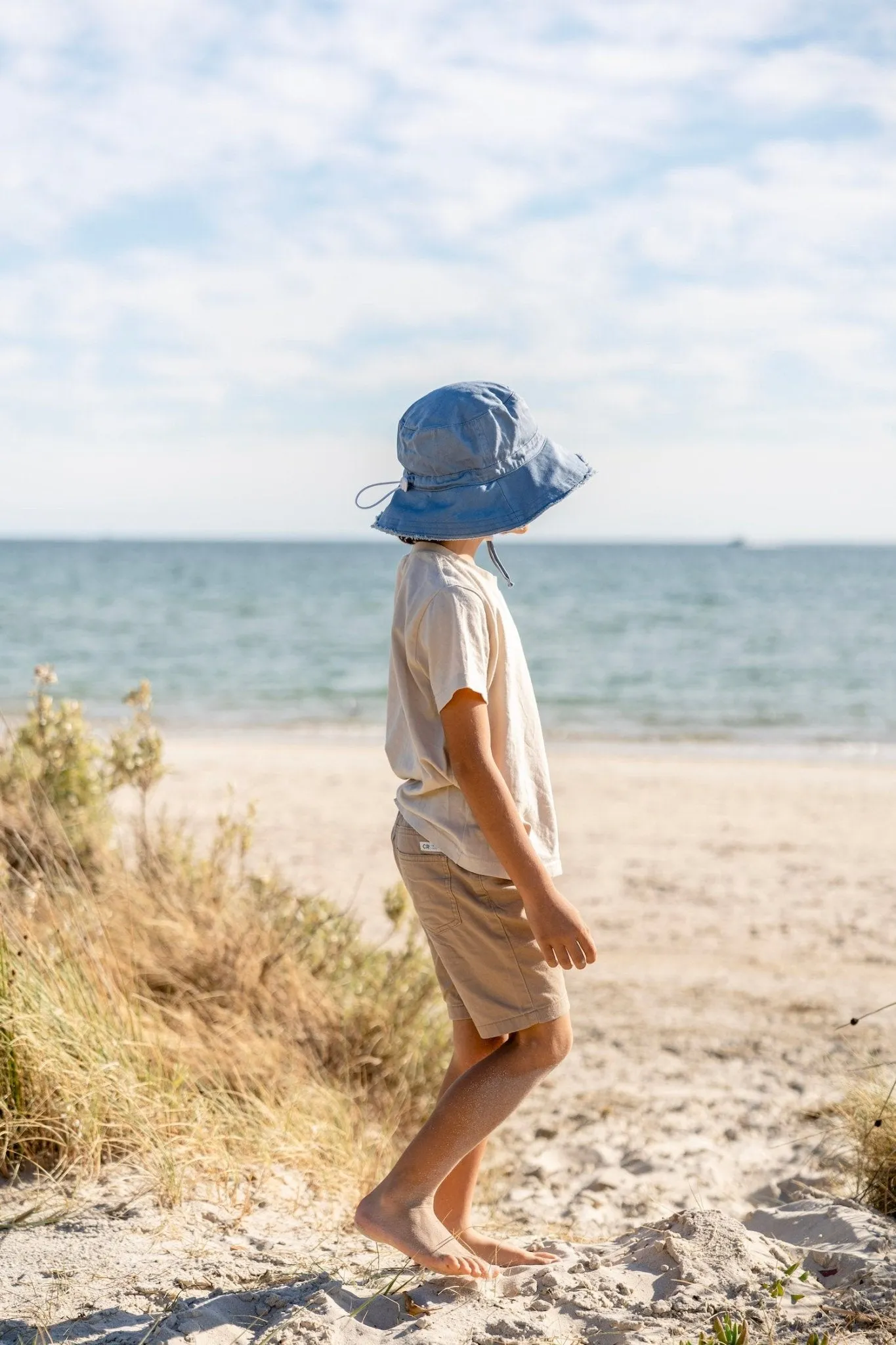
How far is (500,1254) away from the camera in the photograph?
2.71 m

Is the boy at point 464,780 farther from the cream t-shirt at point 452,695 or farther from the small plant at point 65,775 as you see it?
the small plant at point 65,775

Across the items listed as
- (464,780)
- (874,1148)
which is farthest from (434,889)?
(874,1148)

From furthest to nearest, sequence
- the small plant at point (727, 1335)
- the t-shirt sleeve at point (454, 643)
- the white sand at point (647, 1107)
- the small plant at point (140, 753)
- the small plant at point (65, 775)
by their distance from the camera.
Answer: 1. the small plant at point (65, 775)
2. the small plant at point (140, 753)
3. the white sand at point (647, 1107)
4. the t-shirt sleeve at point (454, 643)
5. the small plant at point (727, 1335)

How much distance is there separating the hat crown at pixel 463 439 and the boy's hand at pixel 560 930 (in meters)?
0.88

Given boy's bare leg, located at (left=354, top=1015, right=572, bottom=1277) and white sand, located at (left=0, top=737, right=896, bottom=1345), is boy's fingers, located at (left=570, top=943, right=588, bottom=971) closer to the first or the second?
boy's bare leg, located at (left=354, top=1015, right=572, bottom=1277)

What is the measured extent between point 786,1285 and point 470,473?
1.85 meters

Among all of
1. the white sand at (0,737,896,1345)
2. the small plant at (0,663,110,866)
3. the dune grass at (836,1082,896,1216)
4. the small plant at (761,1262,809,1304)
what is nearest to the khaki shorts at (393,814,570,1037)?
the white sand at (0,737,896,1345)

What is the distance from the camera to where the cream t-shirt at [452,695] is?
2.37m

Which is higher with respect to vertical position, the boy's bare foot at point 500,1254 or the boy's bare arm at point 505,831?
the boy's bare arm at point 505,831

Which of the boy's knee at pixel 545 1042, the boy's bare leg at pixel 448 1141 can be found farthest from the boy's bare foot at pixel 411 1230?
the boy's knee at pixel 545 1042

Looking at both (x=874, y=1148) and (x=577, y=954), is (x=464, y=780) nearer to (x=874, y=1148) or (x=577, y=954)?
(x=577, y=954)

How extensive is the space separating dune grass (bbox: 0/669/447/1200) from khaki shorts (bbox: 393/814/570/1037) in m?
1.03

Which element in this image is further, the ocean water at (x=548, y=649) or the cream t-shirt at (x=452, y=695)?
the ocean water at (x=548, y=649)

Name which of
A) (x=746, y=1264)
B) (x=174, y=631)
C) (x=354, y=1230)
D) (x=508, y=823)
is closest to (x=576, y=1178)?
(x=354, y=1230)
